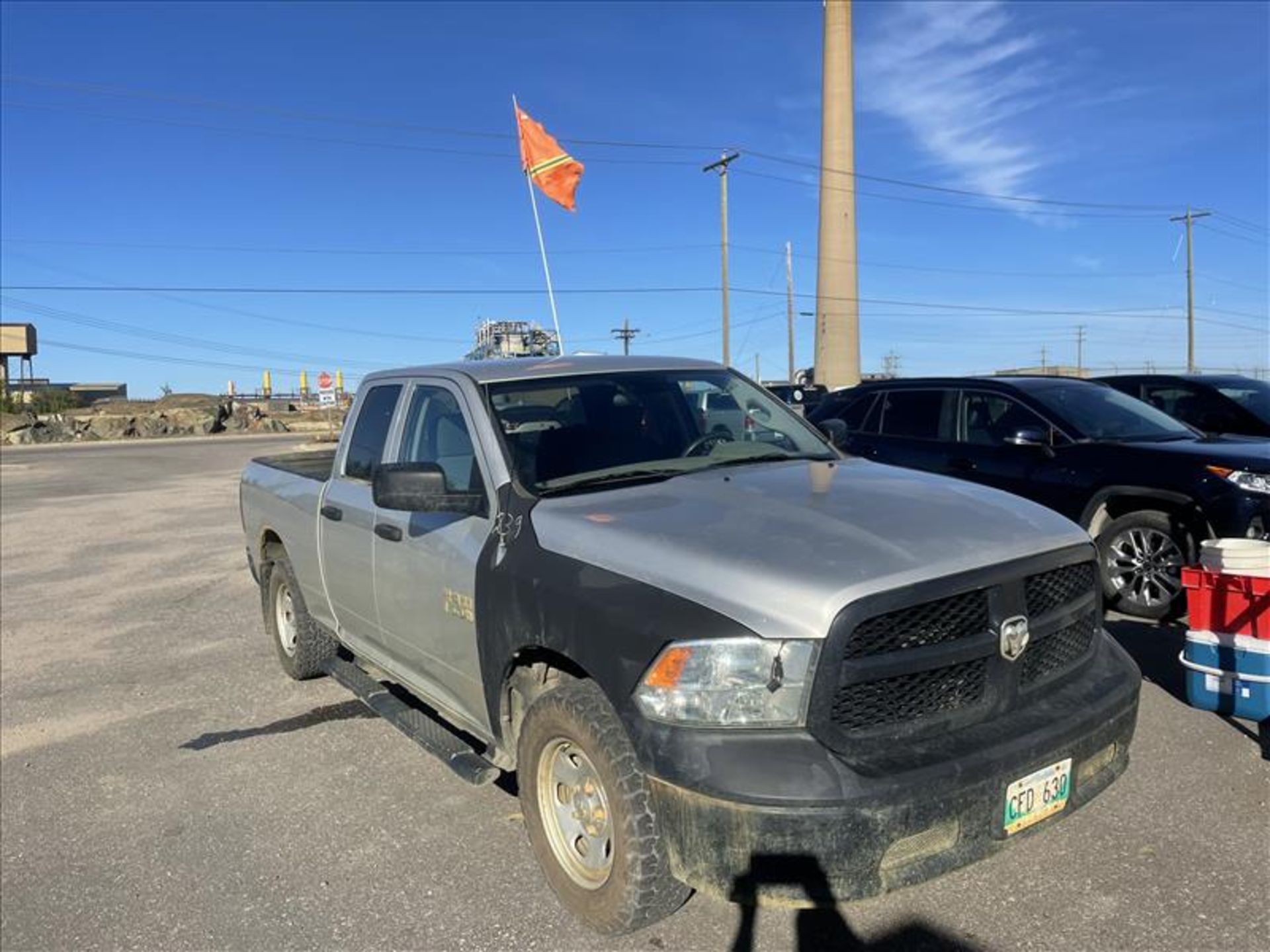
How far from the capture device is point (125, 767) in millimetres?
4574

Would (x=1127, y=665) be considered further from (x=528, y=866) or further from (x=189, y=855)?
(x=189, y=855)

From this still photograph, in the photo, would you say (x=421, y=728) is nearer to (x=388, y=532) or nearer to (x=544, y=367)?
(x=388, y=532)

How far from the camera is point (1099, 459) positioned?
656cm

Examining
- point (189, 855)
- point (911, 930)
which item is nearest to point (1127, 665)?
point (911, 930)

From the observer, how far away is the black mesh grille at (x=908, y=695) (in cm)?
253

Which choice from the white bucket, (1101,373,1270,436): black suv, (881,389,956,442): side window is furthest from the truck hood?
(1101,373,1270,436): black suv

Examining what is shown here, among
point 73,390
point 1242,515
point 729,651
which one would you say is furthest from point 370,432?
point 73,390

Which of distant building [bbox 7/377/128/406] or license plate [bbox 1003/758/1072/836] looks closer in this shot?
license plate [bbox 1003/758/1072/836]

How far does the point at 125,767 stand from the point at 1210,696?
5.31 meters

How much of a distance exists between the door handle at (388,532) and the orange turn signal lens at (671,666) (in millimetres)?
1794

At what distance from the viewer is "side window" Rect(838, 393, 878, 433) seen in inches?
327

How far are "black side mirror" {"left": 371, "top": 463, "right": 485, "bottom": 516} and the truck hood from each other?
368 millimetres

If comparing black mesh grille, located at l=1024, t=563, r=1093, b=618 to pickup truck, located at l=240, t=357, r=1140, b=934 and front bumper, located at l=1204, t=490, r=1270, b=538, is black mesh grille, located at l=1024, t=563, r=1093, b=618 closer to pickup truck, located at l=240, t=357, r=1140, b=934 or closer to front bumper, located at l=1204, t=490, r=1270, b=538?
pickup truck, located at l=240, t=357, r=1140, b=934

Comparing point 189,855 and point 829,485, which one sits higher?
point 829,485
